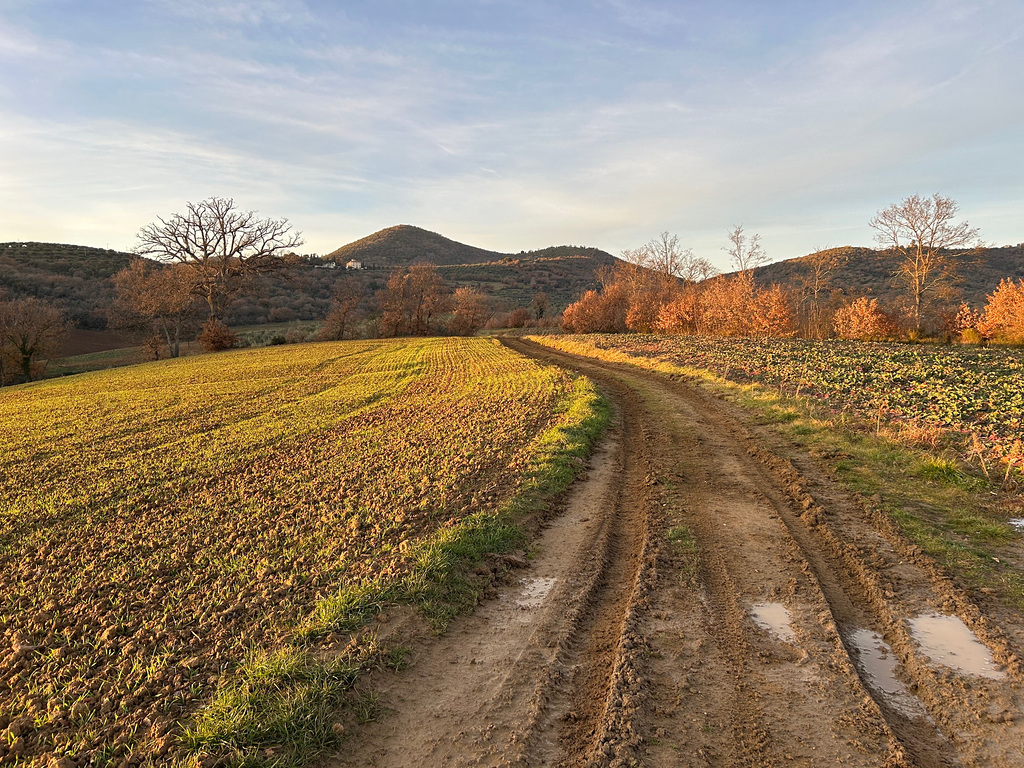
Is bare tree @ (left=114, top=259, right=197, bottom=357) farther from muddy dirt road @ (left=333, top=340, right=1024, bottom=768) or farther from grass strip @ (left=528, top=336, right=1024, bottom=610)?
muddy dirt road @ (left=333, top=340, right=1024, bottom=768)

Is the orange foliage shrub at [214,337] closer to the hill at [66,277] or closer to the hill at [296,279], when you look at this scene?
the hill at [296,279]

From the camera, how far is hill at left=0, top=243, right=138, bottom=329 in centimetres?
6450

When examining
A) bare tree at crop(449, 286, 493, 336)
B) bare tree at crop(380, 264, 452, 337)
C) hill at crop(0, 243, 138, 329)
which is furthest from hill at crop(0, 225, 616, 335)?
bare tree at crop(449, 286, 493, 336)

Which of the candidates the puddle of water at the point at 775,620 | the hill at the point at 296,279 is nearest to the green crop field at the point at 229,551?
the puddle of water at the point at 775,620

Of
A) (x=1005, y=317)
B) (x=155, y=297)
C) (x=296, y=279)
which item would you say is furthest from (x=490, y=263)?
(x=1005, y=317)

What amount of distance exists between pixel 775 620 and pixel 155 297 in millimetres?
55051

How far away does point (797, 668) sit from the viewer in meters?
4.21

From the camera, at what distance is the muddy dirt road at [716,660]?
3.49m

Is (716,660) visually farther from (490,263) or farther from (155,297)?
(490,263)

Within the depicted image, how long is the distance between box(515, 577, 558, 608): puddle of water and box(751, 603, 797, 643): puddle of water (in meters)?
2.16

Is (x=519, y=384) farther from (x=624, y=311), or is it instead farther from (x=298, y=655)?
(x=624, y=311)

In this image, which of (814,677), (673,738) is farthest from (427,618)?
(814,677)

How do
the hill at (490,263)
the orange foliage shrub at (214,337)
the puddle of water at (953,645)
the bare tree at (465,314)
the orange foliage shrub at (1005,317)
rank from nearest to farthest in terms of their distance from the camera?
the puddle of water at (953,645) → the orange foliage shrub at (1005,317) → the orange foliage shrub at (214,337) → the bare tree at (465,314) → the hill at (490,263)

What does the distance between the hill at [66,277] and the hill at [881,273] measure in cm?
9082
